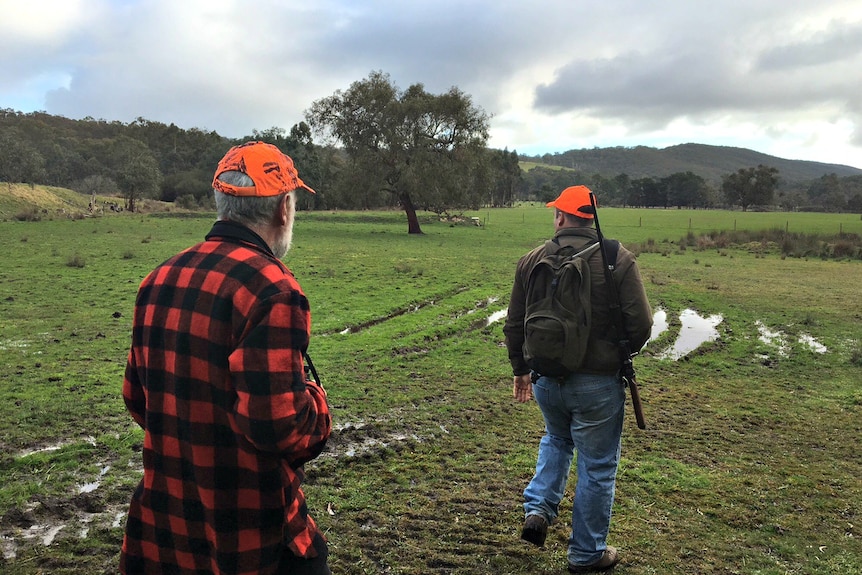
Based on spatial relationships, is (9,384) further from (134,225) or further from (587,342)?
(134,225)

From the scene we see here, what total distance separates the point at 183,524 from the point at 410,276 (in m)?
17.1

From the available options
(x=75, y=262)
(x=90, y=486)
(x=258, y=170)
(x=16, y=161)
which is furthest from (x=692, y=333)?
(x=16, y=161)

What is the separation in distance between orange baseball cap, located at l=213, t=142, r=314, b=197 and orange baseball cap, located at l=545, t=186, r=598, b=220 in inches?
84.9

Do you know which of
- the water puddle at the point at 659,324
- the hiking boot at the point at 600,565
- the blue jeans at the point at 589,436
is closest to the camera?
the blue jeans at the point at 589,436

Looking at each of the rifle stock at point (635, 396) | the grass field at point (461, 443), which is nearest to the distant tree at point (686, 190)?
the grass field at point (461, 443)

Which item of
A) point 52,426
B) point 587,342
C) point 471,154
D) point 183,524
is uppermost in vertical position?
point 471,154

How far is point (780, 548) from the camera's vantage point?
14.1 feet

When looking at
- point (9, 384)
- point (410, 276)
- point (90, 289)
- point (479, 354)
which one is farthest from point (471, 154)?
point (9, 384)

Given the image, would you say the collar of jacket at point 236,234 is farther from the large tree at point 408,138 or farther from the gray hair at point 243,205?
the large tree at point 408,138

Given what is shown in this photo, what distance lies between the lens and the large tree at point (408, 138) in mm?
38250

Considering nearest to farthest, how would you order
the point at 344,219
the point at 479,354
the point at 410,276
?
the point at 479,354 < the point at 410,276 < the point at 344,219

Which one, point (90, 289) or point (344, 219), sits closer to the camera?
point (90, 289)

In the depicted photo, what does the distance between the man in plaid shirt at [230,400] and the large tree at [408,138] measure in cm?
3605

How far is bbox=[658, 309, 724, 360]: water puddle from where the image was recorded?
35.6ft
